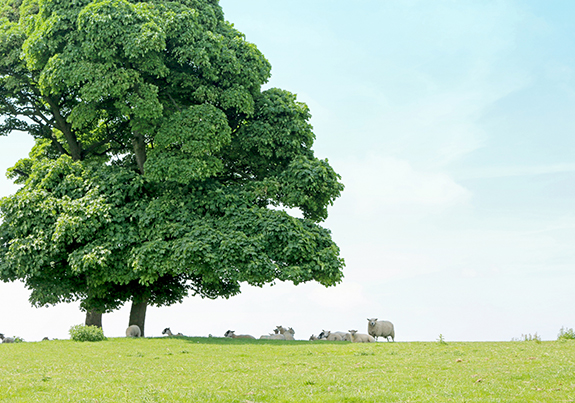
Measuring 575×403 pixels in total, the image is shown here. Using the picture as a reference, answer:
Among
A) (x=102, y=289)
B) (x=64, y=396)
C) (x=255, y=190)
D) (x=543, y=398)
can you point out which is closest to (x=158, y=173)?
(x=255, y=190)

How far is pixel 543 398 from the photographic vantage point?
955cm

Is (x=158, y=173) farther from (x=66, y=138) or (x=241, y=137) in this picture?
(x=66, y=138)

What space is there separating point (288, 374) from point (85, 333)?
13883mm

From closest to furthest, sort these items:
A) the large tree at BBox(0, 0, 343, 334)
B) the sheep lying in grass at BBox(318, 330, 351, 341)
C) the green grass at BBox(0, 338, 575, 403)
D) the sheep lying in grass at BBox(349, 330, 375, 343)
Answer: the green grass at BBox(0, 338, 575, 403), the large tree at BBox(0, 0, 343, 334), the sheep lying in grass at BBox(349, 330, 375, 343), the sheep lying in grass at BBox(318, 330, 351, 341)

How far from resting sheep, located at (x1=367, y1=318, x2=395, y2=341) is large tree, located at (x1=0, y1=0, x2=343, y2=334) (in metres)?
6.60

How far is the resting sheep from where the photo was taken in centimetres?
2898

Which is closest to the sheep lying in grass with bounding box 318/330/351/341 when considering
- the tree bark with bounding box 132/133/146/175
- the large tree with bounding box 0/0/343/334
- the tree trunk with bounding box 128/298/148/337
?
the large tree with bounding box 0/0/343/334

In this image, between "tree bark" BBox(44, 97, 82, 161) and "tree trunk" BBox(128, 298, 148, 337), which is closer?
"tree trunk" BBox(128, 298, 148, 337)

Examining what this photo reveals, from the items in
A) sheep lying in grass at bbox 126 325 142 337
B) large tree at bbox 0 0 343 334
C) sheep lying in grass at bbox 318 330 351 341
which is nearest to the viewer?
large tree at bbox 0 0 343 334

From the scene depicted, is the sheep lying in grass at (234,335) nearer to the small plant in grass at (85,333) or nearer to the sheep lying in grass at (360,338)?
the sheep lying in grass at (360,338)

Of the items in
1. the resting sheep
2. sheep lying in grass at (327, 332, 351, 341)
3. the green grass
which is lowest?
the green grass

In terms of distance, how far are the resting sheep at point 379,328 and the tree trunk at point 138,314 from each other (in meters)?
12.2

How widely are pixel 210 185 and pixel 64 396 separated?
1544 centimetres

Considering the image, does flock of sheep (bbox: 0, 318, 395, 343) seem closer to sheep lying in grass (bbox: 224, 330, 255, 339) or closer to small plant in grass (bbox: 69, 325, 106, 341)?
sheep lying in grass (bbox: 224, 330, 255, 339)
